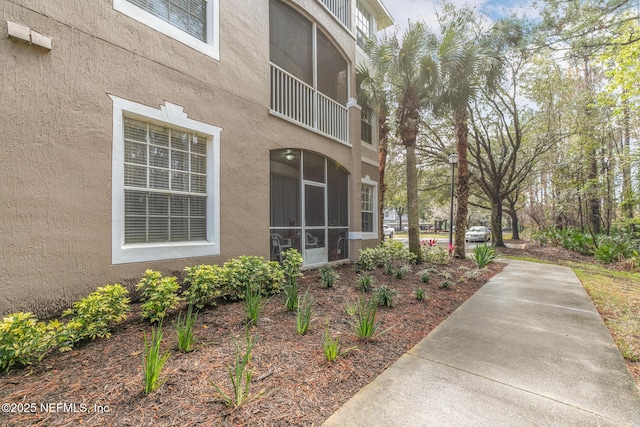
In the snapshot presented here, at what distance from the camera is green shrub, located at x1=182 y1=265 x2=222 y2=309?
170 inches

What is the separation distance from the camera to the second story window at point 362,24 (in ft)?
36.7

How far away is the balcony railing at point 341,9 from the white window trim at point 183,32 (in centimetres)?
440

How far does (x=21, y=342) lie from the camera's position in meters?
2.70

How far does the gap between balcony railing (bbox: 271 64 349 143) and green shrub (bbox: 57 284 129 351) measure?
4863mm

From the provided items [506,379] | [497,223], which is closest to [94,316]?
[506,379]

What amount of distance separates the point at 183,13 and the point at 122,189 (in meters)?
3.45

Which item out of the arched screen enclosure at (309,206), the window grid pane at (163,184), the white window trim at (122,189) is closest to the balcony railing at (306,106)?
the arched screen enclosure at (309,206)

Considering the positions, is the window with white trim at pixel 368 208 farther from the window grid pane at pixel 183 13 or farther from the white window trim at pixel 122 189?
the window grid pane at pixel 183 13

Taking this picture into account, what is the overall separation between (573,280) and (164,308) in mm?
10122

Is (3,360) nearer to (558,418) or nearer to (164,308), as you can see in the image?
(164,308)

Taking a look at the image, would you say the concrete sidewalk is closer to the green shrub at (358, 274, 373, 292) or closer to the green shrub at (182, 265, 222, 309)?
the green shrub at (358, 274, 373, 292)

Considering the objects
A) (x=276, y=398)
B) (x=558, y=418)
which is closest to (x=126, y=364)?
(x=276, y=398)

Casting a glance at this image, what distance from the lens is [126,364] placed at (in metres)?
2.83

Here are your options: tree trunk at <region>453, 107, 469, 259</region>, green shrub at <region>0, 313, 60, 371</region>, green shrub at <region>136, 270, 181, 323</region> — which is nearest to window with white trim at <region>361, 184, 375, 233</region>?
tree trunk at <region>453, 107, 469, 259</region>
